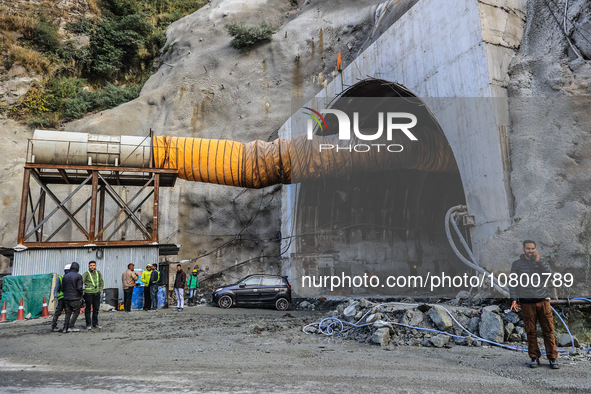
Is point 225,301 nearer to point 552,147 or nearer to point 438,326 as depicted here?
point 438,326

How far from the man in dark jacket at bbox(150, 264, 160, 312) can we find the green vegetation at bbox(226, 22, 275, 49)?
50.1 feet

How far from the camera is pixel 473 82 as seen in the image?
8.45 metres

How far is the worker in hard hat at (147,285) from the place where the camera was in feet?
41.9

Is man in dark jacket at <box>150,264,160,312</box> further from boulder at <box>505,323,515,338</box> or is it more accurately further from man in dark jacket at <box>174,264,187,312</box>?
boulder at <box>505,323,515,338</box>

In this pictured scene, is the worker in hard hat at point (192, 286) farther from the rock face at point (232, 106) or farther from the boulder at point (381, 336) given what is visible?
the boulder at point (381, 336)

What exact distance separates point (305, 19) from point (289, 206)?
13222 millimetres

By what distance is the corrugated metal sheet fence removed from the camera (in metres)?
12.4

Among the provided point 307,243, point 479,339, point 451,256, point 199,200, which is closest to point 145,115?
point 199,200

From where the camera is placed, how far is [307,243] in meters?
16.0

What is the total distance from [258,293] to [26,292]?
6884 mm

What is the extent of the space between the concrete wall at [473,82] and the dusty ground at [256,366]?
3.32 metres

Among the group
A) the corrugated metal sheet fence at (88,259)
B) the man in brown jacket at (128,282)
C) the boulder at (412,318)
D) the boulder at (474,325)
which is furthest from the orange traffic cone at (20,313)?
the boulder at (474,325)

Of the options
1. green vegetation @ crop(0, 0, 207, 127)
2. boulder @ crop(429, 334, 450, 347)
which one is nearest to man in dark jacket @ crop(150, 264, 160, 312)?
boulder @ crop(429, 334, 450, 347)

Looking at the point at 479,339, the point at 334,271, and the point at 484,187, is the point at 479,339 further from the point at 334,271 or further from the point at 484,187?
the point at 334,271
